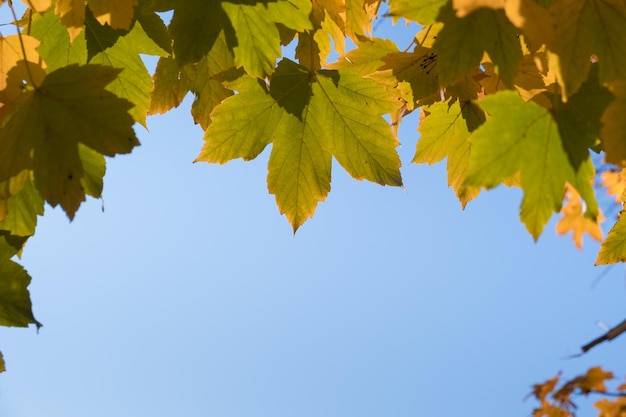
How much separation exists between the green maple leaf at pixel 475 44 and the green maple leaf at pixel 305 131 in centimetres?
37

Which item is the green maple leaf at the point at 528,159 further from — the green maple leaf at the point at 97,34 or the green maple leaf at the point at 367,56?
the green maple leaf at the point at 97,34

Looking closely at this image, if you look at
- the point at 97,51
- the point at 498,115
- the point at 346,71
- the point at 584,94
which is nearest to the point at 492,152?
the point at 498,115

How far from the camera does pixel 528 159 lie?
36.1 inches

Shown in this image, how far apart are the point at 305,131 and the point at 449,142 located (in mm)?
383

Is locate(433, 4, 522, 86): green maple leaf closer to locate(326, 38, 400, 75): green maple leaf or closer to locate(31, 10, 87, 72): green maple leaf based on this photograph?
locate(326, 38, 400, 75): green maple leaf

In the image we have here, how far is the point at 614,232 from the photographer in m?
1.37

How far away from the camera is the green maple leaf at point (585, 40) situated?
90 centimetres

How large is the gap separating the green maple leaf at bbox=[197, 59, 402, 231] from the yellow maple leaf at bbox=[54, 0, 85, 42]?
14.5 inches

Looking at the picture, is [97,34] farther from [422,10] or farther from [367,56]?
[422,10]

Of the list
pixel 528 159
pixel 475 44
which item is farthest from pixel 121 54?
pixel 528 159

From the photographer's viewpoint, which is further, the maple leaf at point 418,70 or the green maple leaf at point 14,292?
the maple leaf at point 418,70

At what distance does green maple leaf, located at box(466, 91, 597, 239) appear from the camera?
0.88 m

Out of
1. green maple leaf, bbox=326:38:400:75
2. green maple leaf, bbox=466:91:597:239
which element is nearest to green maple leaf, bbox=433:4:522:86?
green maple leaf, bbox=466:91:597:239

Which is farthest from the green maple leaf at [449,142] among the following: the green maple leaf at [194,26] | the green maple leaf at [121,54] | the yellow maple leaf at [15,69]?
the yellow maple leaf at [15,69]
